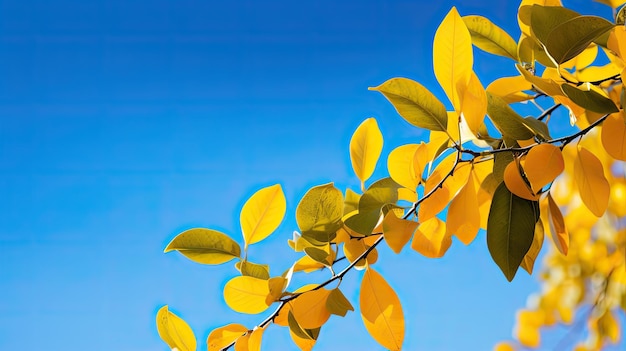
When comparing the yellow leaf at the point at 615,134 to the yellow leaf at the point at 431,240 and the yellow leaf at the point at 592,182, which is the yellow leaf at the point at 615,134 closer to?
the yellow leaf at the point at 592,182

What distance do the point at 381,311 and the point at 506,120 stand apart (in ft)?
0.48

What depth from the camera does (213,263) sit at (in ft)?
1.36

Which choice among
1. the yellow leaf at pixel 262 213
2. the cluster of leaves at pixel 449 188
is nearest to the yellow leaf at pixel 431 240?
the cluster of leaves at pixel 449 188

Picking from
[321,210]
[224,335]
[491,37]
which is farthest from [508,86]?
[224,335]

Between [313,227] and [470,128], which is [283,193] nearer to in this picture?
[313,227]

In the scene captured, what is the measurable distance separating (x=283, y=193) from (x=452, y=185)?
12 centimetres

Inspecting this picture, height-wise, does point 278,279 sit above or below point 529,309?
below

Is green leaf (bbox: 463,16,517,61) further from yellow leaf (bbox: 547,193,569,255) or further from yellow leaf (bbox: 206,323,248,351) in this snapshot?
yellow leaf (bbox: 206,323,248,351)

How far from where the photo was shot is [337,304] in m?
0.37

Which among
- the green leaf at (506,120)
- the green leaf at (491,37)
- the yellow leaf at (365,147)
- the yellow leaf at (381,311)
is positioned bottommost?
the yellow leaf at (381,311)

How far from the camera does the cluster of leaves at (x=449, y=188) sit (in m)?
0.34

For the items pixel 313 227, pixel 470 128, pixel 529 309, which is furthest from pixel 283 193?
pixel 529 309

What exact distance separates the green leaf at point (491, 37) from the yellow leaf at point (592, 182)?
0.10 m

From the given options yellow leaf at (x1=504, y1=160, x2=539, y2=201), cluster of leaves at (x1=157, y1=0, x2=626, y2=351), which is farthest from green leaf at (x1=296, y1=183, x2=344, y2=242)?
yellow leaf at (x1=504, y1=160, x2=539, y2=201)
